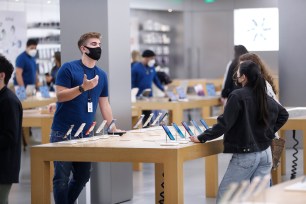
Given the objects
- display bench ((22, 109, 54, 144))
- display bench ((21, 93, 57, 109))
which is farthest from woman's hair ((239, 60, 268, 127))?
display bench ((21, 93, 57, 109))

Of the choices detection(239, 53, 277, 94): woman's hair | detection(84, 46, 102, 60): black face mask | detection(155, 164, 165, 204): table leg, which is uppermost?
detection(84, 46, 102, 60): black face mask

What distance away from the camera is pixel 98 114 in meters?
8.55

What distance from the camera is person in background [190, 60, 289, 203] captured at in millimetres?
6625

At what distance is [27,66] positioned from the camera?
1489cm

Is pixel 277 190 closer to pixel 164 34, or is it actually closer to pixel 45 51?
pixel 45 51

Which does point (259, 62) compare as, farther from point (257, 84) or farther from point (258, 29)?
point (258, 29)

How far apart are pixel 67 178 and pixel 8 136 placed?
4.31 ft

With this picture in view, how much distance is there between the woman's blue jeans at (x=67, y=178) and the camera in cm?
720

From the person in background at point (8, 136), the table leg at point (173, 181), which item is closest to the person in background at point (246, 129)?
the table leg at point (173, 181)

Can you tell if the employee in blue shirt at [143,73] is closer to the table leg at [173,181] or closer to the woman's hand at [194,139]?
the woman's hand at [194,139]

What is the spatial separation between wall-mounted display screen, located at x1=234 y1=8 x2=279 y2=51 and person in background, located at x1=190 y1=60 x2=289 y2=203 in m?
6.23

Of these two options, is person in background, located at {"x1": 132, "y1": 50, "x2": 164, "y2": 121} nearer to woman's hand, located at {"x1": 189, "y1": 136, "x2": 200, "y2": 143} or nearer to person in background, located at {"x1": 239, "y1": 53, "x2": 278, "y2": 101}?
person in background, located at {"x1": 239, "y1": 53, "x2": 278, "y2": 101}

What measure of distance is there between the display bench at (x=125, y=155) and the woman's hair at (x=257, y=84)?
1.67 feet

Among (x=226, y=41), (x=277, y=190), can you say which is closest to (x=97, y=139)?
(x=277, y=190)
